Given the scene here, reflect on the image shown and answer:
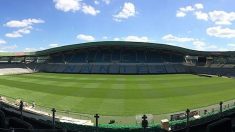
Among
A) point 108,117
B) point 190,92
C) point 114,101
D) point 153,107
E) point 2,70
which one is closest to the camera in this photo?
point 108,117

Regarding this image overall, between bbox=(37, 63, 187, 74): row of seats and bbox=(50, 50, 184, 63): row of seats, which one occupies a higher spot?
bbox=(50, 50, 184, 63): row of seats

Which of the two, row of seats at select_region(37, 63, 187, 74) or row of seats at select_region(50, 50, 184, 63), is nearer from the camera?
row of seats at select_region(37, 63, 187, 74)

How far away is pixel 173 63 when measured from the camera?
110188mm

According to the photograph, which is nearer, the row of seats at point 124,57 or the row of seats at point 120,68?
the row of seats at point 120,68

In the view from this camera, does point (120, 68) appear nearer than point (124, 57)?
Yes

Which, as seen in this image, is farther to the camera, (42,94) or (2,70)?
(2,70)

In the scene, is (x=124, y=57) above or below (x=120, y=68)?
above

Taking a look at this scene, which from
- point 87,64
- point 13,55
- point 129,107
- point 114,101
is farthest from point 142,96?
point 13,55

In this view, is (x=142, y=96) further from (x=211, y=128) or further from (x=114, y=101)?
(x=211, y=128)

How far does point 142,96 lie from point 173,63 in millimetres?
68468

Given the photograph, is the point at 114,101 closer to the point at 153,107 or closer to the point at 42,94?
the point at 153,107

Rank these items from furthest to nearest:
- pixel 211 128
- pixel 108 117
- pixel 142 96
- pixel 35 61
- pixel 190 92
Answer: pixel 35 61
pixel 190 92
pixel 142 96
pixel 108 117
pixel 211 128

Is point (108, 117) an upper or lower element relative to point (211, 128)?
lower

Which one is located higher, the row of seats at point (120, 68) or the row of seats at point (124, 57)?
the row of seats at point (124, 57)
